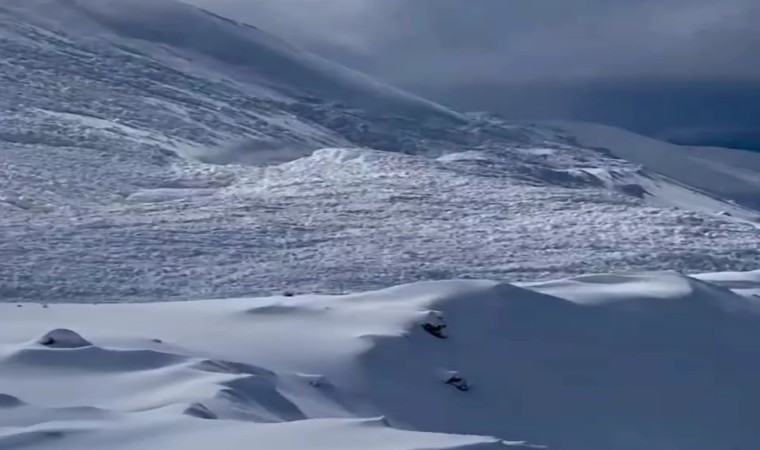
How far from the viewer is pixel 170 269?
51.5ft

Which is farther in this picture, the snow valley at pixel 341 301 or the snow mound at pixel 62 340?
the snow mound at pixel 62 340

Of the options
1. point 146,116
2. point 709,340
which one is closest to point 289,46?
point 146,116

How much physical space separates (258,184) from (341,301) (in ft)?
48.7

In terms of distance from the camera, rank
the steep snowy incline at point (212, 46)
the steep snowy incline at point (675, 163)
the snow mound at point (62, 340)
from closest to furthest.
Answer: the snow mound at point (62, 340) → the steep snowy incline at point (212, 46) → the steep snowy incline at point (675, 163)

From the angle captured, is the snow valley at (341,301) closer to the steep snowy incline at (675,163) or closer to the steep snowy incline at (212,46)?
the steep snowy incline at (212,46)

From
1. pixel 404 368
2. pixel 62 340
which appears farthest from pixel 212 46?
pixel 62 340

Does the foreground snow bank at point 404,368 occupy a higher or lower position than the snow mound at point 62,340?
lower

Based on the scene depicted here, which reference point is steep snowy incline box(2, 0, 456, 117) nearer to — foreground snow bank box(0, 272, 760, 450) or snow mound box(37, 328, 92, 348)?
foreground snow bank box(0, 272, 760, 450)

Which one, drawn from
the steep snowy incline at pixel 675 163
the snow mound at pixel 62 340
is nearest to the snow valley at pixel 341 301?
the snow mound at pixel 62 340

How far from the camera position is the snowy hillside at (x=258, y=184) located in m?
16.7

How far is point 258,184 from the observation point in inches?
1057

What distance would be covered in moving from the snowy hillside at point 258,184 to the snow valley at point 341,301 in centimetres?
10

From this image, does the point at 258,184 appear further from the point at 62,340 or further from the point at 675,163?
the point at 675,163

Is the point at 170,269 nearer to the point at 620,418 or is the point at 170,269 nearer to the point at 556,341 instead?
the point at 556,341
